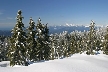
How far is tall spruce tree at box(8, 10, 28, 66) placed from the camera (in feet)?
125

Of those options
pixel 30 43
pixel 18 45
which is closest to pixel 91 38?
pixel 30 43

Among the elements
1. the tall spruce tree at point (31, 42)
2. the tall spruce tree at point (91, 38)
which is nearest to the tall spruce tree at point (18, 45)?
the tall spruce tree at point (31, 42)

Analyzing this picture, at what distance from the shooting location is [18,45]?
125ft

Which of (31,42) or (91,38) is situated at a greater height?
(91,38)

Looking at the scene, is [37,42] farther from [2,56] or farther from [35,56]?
[2,56]

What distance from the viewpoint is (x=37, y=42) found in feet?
168

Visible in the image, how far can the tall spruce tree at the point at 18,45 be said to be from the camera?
38.1 m

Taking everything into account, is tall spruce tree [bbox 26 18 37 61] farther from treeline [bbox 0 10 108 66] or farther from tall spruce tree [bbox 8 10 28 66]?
tall spruce tree [bbox 8 10 28 66]

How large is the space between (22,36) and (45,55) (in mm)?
15616

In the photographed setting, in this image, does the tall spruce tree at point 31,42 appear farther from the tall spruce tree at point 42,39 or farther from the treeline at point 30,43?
the tall spruce tree at point 42,39

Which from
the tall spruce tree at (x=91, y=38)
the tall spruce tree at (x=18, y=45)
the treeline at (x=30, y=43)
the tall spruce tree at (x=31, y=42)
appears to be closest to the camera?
the tall spruce tree at (x=18, y=45)

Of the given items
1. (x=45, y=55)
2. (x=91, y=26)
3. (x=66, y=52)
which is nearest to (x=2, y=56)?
(x=66, y=52)

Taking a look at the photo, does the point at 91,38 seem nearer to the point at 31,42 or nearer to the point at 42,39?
the point at 42,39

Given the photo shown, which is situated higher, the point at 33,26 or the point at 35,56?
the point at 33,26
